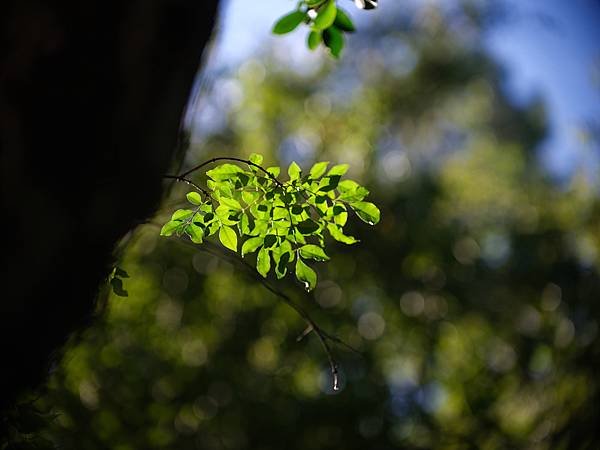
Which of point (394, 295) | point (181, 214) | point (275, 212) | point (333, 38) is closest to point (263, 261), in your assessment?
point (275, 212)

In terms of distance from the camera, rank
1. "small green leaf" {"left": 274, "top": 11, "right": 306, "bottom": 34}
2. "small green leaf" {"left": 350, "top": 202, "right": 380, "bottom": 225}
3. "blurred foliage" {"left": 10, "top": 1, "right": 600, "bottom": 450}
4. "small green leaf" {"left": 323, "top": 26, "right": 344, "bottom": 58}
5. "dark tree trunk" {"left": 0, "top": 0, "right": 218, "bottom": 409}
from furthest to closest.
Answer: "blurred foliage" {"left": 10, "top": 1, "right": 600, "bottom": 450}
"small green leaf" {"left": 350, "top": 202, "right": 380, "bottom": 225}
"small green leaf" {"left": 323, "top": 26, "right": 344, "bottom": 58}
"small green leaf" {"left": 274, "top": 11, "right": 306, "bottom": 34}
"dark tree trunk" {"left": 0, "top": 0, "right": 218, "bottom": 409}

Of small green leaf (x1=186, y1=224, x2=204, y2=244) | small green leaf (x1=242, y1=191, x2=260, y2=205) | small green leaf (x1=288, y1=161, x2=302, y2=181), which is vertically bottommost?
small green leaf (x1=186, y1=224, x2=204, y2=244)

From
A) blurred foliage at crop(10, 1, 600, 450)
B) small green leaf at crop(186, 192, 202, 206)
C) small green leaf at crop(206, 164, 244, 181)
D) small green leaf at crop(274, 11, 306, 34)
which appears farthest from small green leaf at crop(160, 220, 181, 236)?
blurred foliage at crop(10, 1, 600, 450)

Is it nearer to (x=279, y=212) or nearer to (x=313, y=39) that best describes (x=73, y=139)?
(x=279, y=212)

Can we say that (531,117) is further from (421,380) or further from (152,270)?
(152,270)

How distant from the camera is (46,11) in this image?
40.3 inches

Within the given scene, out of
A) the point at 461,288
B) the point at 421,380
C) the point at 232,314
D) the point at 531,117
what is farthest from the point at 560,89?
the point at 232,314

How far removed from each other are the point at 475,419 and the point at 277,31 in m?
8.84

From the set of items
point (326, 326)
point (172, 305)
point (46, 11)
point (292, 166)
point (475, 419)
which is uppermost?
point (46, 11)

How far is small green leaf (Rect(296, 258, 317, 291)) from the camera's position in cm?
230

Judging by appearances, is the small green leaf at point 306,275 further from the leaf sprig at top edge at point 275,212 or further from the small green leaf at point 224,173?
the small green leaf at point 224,173

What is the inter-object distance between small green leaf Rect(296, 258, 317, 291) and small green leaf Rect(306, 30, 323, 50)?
0.86 meters

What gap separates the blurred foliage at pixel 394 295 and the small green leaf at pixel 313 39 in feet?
13.8

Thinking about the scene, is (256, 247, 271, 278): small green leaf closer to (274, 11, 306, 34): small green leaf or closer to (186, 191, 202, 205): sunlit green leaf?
(186, 191, 202, 205): sunlit green leaf
